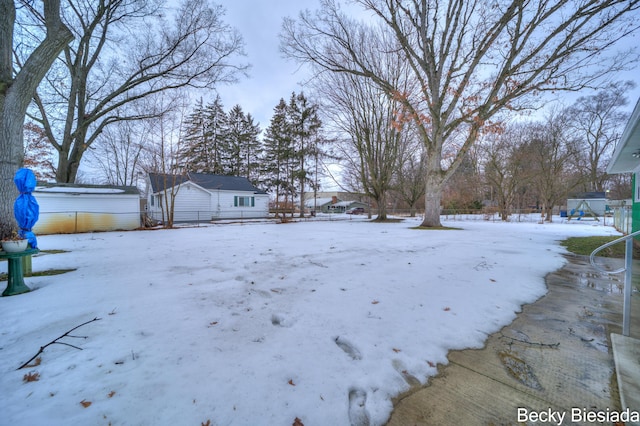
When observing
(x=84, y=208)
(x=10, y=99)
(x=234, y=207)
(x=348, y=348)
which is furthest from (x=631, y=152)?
(x=234, y=207)

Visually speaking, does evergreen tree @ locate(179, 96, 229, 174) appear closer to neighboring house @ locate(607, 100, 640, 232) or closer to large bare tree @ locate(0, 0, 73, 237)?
large bare tree @ locate(0, 0, 73, 237)

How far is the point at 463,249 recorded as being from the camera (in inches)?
244

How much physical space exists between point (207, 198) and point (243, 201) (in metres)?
3.33

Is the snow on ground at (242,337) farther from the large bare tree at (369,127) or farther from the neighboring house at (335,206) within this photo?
the neighboring house at (335,206)

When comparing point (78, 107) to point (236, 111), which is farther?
point (236, 111)

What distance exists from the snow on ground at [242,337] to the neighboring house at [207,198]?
58.0ft

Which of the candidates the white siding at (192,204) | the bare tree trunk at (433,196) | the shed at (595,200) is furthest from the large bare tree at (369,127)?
the shed at (595,200)

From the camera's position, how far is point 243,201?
942 inches

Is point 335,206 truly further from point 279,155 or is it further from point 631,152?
point 631,152

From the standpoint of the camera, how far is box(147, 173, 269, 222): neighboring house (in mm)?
20297

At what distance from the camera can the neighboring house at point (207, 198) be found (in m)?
20.3

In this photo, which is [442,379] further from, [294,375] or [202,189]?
[202,189]

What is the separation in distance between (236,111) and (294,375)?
34.5 m

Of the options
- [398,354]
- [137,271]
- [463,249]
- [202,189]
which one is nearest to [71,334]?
[137,271]
